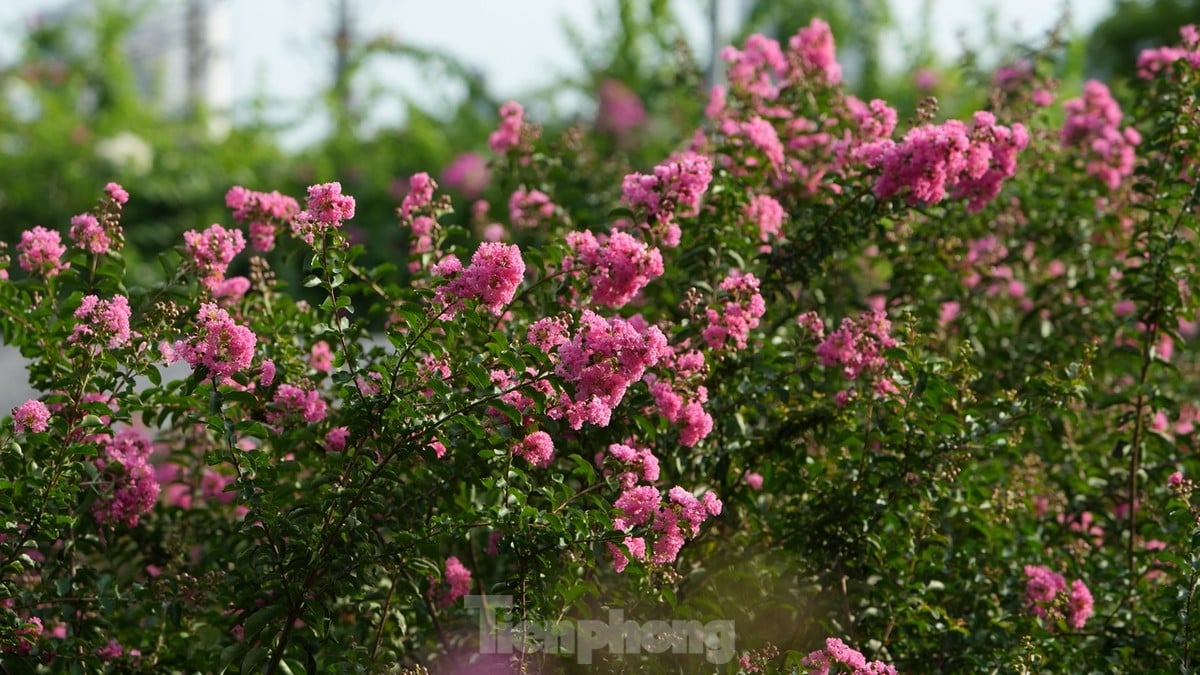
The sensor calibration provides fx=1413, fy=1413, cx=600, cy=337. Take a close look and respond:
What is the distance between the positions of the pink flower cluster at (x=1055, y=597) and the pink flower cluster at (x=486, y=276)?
4.75 feet

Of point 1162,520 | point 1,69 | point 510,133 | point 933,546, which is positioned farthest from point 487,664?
point 1,69

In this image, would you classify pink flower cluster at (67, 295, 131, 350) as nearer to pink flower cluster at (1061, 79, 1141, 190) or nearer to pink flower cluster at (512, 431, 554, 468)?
pink flower cluster at (512, 431, 554, 468)

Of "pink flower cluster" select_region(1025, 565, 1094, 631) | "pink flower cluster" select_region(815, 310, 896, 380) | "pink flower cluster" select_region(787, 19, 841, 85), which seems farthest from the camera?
"pink flower cluster" select_region(787, 19, 841, 85)

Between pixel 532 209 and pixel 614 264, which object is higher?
pixel 532 209

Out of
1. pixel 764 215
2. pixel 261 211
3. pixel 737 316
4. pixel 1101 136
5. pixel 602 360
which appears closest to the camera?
pixel 602 360

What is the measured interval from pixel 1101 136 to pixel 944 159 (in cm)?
141

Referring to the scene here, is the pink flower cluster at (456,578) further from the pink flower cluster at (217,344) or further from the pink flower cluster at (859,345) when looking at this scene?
the pink flower cluster at (859,345)

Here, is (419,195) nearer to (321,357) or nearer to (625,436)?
(321,357)

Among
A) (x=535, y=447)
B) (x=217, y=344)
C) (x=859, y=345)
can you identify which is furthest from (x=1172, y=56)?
(x=217, y=344)

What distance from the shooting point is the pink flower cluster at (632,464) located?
8.80 ft

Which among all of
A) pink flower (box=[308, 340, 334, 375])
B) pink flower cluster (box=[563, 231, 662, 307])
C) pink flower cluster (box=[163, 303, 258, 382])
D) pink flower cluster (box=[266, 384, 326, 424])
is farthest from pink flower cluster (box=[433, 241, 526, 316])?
pink flower (box=[308, 340, 334, 375])

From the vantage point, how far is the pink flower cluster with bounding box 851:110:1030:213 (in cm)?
305

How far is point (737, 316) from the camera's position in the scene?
2.94m

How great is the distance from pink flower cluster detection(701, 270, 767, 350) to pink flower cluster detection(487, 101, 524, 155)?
1.06 meters
